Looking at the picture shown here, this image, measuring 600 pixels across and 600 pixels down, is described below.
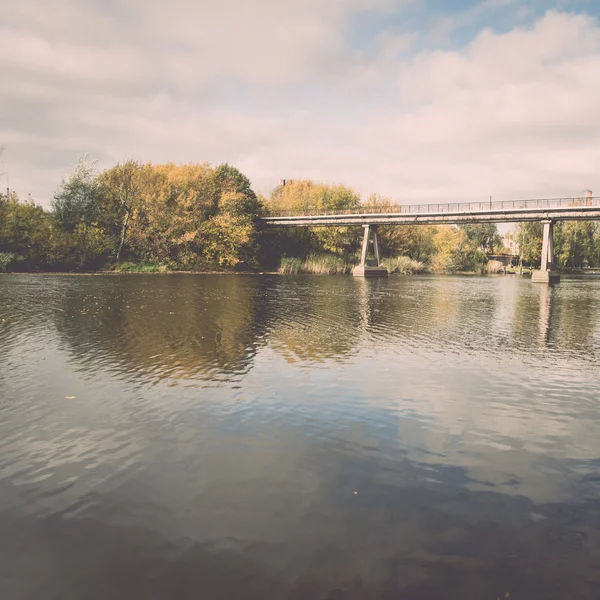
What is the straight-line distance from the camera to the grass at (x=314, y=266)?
260ft

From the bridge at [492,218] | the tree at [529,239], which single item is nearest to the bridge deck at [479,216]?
the bridge at [492,218]

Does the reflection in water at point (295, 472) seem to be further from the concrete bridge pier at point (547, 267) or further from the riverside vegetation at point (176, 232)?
the riverside vegetation at point (176, 232)

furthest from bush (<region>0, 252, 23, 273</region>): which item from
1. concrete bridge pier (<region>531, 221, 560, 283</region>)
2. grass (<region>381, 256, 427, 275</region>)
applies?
concrete bridge pier (<region>531, 221, 560, 283</region>)

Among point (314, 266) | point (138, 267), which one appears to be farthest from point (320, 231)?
point (138, 267)

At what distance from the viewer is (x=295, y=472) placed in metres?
6.86

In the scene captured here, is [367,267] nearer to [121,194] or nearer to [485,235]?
[121,194]

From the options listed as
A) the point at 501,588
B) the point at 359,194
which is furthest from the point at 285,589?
the point at 359,194

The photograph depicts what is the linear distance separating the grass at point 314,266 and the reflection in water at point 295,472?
Answer: 6403 cm

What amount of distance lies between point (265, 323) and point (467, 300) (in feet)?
63.9

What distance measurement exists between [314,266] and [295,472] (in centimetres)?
7402

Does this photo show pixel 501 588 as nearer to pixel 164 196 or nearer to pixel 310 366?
pixel 310 366

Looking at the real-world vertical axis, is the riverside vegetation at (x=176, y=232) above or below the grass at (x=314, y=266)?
above

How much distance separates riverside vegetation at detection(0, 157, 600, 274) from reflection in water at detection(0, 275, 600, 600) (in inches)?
2186

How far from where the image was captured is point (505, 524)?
5.59 m
